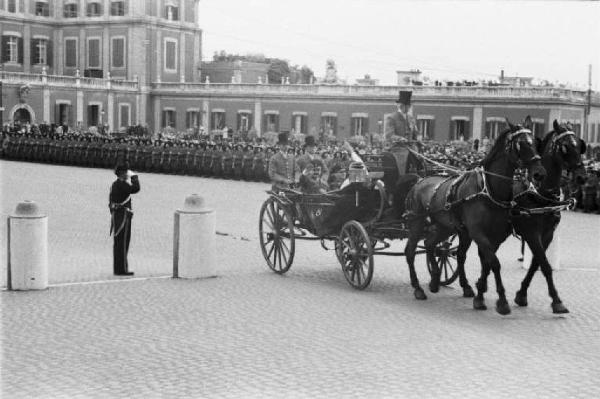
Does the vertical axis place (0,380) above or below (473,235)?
below

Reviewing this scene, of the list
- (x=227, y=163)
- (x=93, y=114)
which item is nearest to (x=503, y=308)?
(x=227, y=163)

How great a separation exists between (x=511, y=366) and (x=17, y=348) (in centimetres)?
447

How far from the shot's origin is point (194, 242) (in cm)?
1255

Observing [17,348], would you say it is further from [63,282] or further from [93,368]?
[63,282]

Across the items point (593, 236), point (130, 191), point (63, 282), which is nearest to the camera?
point (63, 282)

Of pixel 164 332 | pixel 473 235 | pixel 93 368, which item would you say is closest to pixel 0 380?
pixel 93 368

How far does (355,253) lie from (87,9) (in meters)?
57.0

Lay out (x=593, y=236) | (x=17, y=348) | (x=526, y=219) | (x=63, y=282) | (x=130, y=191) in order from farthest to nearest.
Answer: (x=593, y=236) → (x=130, y=191) → (x=63, y=282) → (x=526, y=219) → (x=17, y=348)

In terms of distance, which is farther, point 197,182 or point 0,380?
point 197,182

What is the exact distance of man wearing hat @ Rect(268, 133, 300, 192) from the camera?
44.9 ft

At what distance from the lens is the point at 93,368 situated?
786cm

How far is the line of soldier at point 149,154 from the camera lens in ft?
111

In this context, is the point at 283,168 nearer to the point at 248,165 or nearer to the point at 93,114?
the point at 248,165

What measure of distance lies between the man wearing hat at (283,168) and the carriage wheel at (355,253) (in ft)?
Result: 6.15
